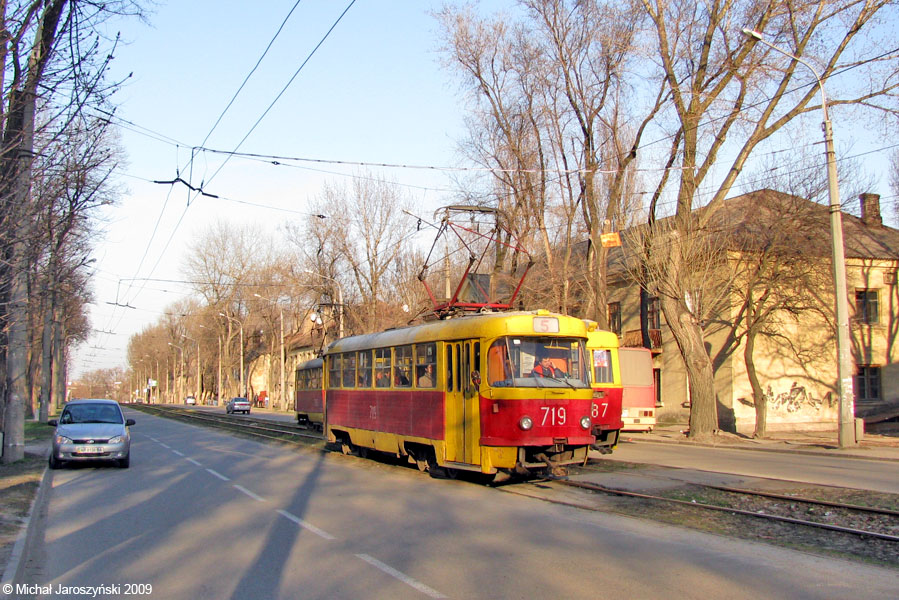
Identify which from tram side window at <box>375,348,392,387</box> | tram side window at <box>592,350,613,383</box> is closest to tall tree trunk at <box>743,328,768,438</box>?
tram side window at <box>592,350,613,383</box>

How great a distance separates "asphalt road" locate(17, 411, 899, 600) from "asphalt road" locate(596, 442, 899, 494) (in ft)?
19.5

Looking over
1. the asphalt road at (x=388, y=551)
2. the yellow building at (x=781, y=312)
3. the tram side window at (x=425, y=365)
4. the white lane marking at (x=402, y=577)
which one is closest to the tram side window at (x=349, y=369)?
the tram side window at (x=425, y=365)

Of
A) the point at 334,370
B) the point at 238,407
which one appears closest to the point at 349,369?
the point at 334,370

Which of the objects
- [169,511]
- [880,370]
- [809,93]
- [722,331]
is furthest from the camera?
[880,370]

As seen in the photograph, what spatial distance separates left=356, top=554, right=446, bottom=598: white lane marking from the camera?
6.54 metres

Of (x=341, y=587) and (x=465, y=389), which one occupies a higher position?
(x=465, y=389)

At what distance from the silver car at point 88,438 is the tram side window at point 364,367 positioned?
529cm

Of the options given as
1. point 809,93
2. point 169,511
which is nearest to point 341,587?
point 169,511

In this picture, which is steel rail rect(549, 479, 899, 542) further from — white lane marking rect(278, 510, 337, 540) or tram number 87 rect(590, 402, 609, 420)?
white lane marking rect(278, 510, 337, 540)

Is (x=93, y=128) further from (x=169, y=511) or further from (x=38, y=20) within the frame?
(x=169, y=511)

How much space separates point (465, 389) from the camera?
514 inches

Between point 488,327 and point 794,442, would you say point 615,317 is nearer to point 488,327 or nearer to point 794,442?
point 794,442

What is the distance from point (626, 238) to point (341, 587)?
23271mm

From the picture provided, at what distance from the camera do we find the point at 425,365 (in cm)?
1460
